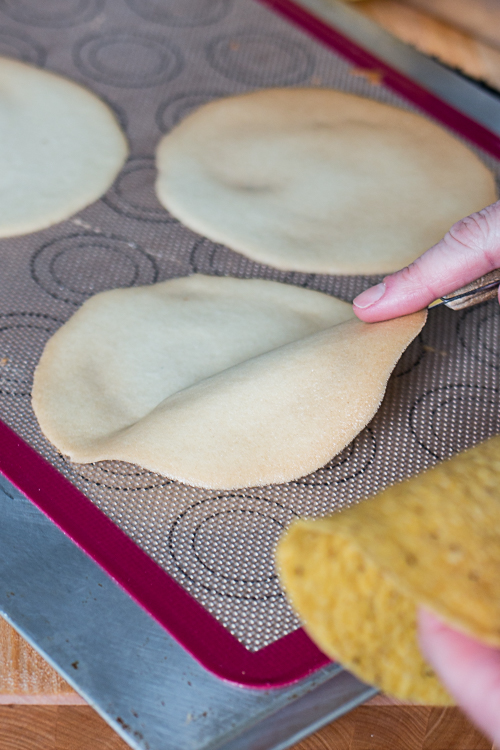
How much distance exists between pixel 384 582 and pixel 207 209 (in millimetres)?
613

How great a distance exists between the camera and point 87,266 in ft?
3.20

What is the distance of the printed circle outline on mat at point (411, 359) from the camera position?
886mm

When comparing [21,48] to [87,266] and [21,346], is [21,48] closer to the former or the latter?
[87,266]

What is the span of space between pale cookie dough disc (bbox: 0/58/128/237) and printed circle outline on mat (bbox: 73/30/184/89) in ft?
0.21

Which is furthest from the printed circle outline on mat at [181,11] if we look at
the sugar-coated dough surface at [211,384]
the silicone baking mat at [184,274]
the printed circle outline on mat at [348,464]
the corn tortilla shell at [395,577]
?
the corn tortilla shell at [395,577]

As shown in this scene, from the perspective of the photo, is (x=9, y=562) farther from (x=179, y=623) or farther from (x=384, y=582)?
(x=384, y=582)

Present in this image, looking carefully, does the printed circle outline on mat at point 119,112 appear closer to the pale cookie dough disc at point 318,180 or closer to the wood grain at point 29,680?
the pale cookie dough disc at point 318,180

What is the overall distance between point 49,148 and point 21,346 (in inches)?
Result: 15.4

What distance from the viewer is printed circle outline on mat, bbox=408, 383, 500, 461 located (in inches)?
32.2

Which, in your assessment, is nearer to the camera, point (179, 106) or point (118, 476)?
point (118, 476)

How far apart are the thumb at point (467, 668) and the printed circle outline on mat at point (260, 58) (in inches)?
40.1

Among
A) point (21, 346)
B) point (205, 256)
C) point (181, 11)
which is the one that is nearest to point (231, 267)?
point (205, 256)

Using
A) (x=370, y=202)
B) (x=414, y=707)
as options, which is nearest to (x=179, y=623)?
(x=414, y=707)

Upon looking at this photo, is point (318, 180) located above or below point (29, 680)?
above
